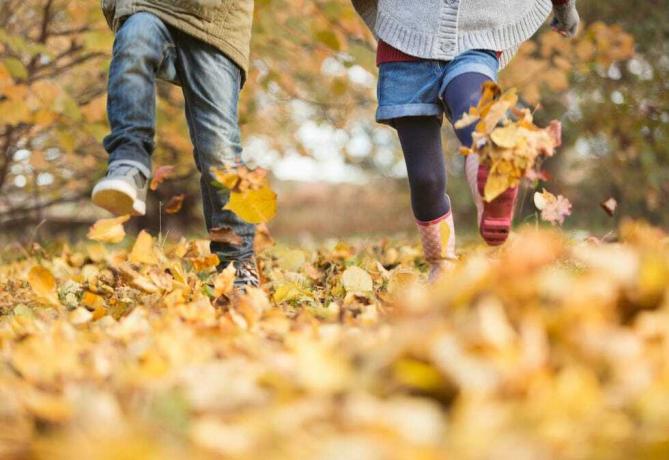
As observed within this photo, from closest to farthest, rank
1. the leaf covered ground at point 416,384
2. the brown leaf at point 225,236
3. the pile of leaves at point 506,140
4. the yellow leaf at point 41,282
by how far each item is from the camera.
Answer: the leaf covered ground at point 416,384 → the pile of leaves at point 506,140 → the yellow leaf at point 41,282 → the brown leaf at point 225,236

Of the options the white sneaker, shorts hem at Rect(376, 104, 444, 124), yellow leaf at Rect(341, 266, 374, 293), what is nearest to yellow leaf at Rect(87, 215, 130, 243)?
the white sneaker

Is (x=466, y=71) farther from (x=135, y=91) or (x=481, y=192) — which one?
(x=135, y=91)

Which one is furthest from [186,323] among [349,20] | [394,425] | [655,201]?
[655,201]

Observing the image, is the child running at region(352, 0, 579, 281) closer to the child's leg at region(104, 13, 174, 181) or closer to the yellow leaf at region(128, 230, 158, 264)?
the child's leg at region(104, 13, 174, 181)

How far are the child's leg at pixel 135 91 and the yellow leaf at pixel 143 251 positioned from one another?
0.13m

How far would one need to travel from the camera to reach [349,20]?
3959 mm

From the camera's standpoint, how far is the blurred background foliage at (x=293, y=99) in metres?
3.87

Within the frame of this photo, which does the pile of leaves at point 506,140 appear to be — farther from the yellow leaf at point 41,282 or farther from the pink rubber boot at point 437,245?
the yellow leaf at point 41,282

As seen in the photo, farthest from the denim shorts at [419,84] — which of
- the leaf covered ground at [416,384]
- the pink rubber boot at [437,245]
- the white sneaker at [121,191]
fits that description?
the leaf covered ground at [416,384]

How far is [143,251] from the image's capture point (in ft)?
6.72

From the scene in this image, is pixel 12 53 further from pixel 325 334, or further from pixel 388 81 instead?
pixel 325 334

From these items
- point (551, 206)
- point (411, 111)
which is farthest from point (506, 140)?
point (411, 111)

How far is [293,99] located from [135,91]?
400cm

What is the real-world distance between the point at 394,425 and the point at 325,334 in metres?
0.50
